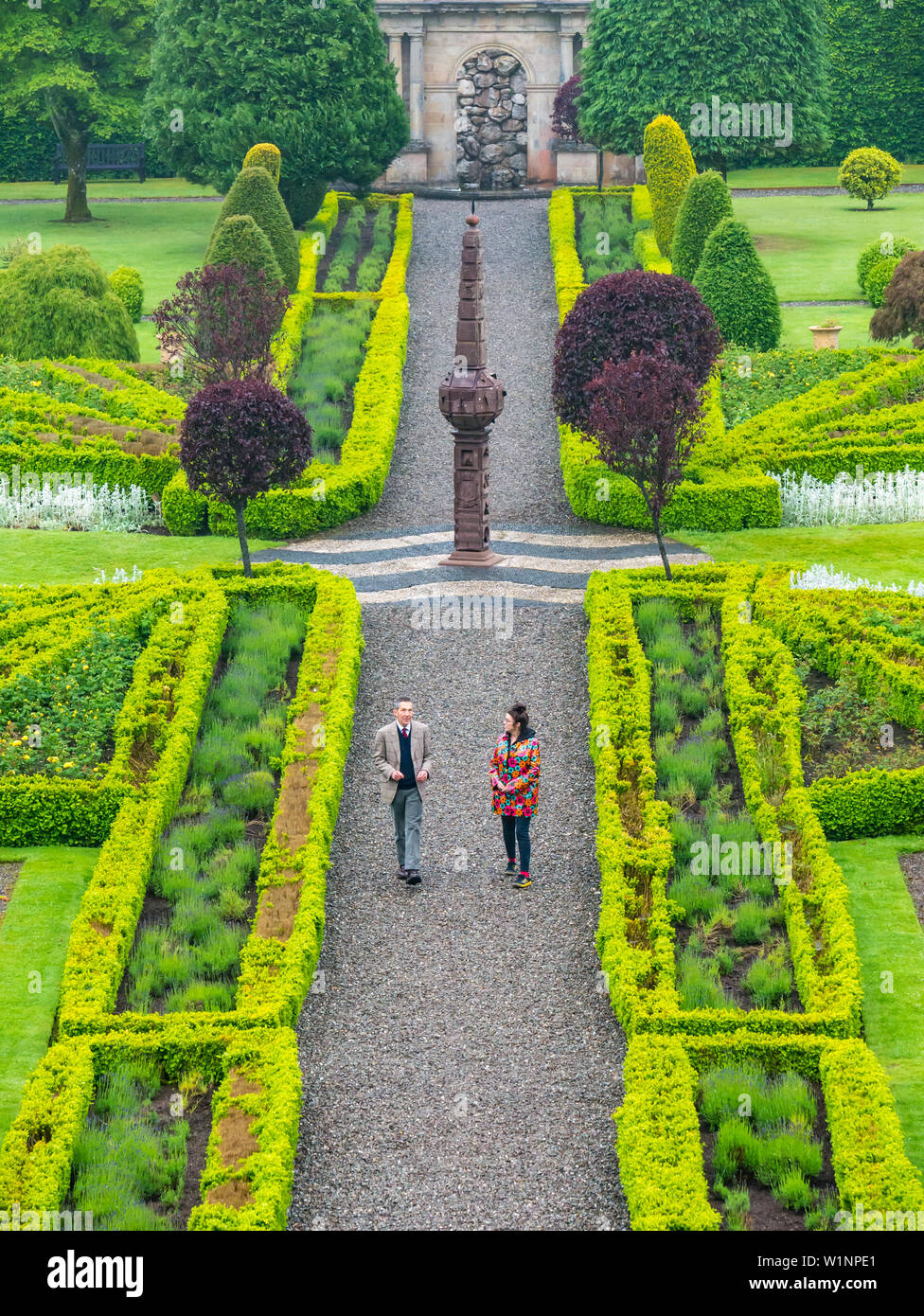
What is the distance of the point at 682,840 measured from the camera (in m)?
17.9

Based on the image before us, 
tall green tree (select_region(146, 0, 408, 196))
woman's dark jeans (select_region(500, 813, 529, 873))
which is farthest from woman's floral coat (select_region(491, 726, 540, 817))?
tall green tree (select_region(146, 0, 408, 196))

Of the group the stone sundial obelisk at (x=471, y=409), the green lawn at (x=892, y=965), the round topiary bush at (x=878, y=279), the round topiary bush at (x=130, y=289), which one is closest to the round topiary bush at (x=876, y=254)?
the round topiary bush at (x=878, y=279)

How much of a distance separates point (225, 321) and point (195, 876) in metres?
14.5

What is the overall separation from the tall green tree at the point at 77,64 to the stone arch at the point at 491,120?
8.79m

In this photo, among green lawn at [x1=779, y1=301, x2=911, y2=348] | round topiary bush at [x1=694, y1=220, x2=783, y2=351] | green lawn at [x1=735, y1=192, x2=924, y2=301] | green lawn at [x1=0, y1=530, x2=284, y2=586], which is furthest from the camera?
green lawn at [x1=735, y1=192, x2=924, y2=301]

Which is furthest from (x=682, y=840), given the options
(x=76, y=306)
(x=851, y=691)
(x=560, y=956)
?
(x=76, y=306)

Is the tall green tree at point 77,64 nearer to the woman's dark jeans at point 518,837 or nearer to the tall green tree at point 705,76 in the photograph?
the tall green tree at point 705,76

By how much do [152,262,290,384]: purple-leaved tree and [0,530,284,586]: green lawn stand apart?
4.04 meters

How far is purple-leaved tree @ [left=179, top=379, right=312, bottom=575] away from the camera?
77.3ft

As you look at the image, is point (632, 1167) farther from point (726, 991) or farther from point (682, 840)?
point (682, 840)

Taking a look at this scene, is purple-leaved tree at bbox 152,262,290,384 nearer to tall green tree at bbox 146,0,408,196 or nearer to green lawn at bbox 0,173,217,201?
tall green tree at bbox 146,0,408,196

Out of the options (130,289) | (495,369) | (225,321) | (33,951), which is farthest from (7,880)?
(130,289)

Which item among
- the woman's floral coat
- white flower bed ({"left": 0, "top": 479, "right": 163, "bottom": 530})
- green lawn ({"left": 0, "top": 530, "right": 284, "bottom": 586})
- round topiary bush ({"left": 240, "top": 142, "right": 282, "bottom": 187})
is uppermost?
round topiary bush ({"left": 240, "top": 142, "right": 282, "bottom": 187})

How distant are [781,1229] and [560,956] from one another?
407cm
